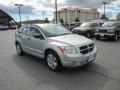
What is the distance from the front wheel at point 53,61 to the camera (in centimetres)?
554

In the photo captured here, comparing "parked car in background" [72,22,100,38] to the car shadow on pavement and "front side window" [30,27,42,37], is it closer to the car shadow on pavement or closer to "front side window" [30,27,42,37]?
"front side window" [30,27,42,37]

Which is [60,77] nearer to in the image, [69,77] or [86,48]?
[69,77]

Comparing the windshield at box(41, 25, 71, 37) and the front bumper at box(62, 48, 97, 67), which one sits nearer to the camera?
the front bumper at box(62, 48, 97, 67)

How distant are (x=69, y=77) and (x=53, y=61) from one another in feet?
3.06

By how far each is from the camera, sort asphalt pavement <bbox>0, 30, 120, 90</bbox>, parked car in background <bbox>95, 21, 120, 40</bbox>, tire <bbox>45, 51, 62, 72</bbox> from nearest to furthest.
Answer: asphalt pavement <bbox>0, 30, 120, 90</bbox> < tire <bbox>45, 51, 62, 72</bbox> < parked car in background <bbox>95, 21, 120, 40</bbox>

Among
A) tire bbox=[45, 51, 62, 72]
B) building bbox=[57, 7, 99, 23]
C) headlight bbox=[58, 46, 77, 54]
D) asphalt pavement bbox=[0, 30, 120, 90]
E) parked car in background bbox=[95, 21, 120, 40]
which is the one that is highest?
building bbox=[57, 7, 99, 23]

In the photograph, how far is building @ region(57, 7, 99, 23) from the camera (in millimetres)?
103406

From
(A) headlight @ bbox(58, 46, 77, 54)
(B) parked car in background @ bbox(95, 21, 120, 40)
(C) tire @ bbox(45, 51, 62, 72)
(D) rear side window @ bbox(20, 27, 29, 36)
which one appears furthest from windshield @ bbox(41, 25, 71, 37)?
(B) parked car in background @ bbox(95, 21, 120, 40)

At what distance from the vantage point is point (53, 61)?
577cm

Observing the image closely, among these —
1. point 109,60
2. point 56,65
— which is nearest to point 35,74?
point 56,65

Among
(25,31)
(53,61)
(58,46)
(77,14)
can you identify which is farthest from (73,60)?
(77,14)

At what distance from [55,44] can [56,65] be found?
29.3 inches

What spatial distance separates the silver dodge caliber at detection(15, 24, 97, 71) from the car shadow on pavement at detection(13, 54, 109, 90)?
34 cm

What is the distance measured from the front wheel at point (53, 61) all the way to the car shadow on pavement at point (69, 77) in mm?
179
